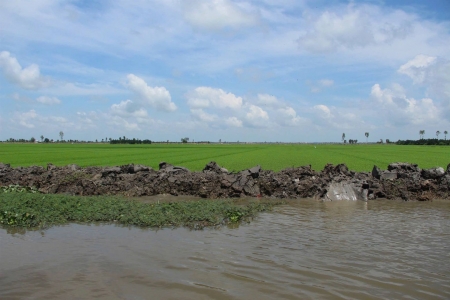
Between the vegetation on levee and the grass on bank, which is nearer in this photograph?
the grass on bank

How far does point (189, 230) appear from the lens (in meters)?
10.2

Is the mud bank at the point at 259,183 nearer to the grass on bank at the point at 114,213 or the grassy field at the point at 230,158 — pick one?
the grass on bank at the point at 114,213

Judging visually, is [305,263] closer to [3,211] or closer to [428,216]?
[428,216]

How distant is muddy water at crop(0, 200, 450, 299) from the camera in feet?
19.7

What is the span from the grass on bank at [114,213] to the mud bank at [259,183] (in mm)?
4207

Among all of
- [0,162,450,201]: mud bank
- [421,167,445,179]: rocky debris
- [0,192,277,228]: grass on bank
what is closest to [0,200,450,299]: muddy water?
[0,192,277,228]: grass on bank

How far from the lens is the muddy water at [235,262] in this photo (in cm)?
600

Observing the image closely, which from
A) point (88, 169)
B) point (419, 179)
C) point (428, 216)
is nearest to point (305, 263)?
point (428, 216)

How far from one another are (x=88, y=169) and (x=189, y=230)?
46.5 feet

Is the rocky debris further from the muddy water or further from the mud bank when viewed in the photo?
the muddy water

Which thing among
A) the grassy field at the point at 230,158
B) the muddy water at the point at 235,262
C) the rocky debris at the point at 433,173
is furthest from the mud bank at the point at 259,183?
the grassy field at the point at 230,158

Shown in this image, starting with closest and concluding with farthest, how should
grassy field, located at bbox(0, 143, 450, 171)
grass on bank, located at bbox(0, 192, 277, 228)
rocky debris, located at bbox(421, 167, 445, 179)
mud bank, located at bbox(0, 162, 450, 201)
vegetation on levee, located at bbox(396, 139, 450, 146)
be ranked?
grass on bank, located at bbox(0, 192, 277, 228)
mud bank, located at bbox(0, 162, 450, 201)
rocky debris, located at bbox(421, 167, 445, 179)
grassy field, located at bbox(0, 143, 450, 171)
vegetation on levee, located at bbox(396, 139, 450, 146)

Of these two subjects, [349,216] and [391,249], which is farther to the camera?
[349,216]

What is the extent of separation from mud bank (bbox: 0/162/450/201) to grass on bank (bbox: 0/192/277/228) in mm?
4207
